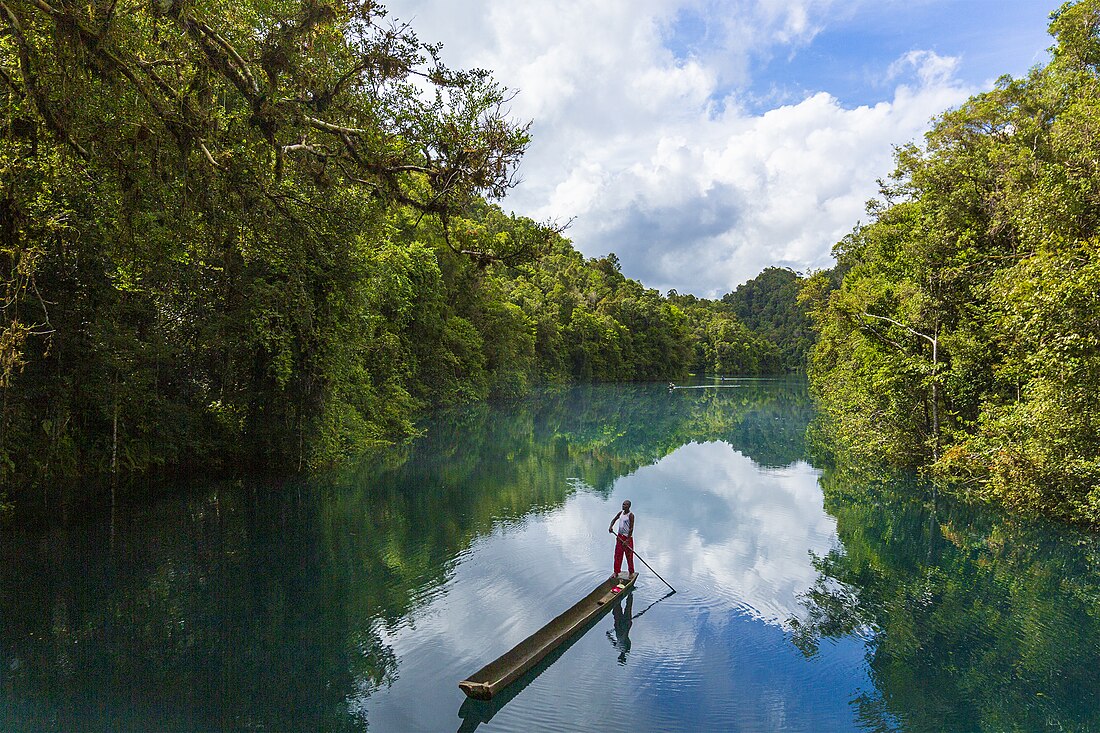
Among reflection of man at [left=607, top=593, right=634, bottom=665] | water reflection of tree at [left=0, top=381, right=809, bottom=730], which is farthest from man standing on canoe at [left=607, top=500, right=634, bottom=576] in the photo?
water reflection of tree at [left=0, top=381, right=809, bottom=730]

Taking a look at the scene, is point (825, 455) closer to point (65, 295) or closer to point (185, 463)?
point (185, 463)

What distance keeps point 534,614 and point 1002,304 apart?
1294 cm

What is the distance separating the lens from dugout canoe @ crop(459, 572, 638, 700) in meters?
7.10

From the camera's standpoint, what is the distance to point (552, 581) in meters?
11.6

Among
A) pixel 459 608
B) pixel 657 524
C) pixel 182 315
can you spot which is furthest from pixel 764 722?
pixel 182 315

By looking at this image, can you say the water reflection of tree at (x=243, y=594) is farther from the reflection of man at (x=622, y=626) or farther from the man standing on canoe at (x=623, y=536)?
the man standing on canoe at (x=623, y=536)

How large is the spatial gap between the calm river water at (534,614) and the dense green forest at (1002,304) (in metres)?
1.89

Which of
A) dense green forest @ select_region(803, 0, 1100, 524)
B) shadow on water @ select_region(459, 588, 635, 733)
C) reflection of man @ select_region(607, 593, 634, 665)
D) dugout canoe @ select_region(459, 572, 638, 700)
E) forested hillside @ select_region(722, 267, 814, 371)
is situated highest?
forested hillside @ select_region(722, 267, 814, 371)

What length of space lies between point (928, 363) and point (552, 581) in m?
14.0

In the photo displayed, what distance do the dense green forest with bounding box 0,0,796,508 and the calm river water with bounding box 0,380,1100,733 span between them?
2736mm

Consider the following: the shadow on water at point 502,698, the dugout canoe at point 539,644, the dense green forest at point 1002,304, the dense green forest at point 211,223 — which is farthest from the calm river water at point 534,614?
the dense green forest at point 211,223

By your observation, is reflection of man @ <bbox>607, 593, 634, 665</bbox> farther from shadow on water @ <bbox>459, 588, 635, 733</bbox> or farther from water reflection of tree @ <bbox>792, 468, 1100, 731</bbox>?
water reflection of tree @ <bbox>792, 468, 1100, 731</bbox>

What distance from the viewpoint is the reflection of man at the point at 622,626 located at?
29.7 feet

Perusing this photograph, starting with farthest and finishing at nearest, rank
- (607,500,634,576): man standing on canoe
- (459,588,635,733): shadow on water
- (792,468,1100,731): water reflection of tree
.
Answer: (607,500,634,576): man standing on canoe → (792,468,1100,731): water reflection of tree → (459,588,635,733): shadow on water
